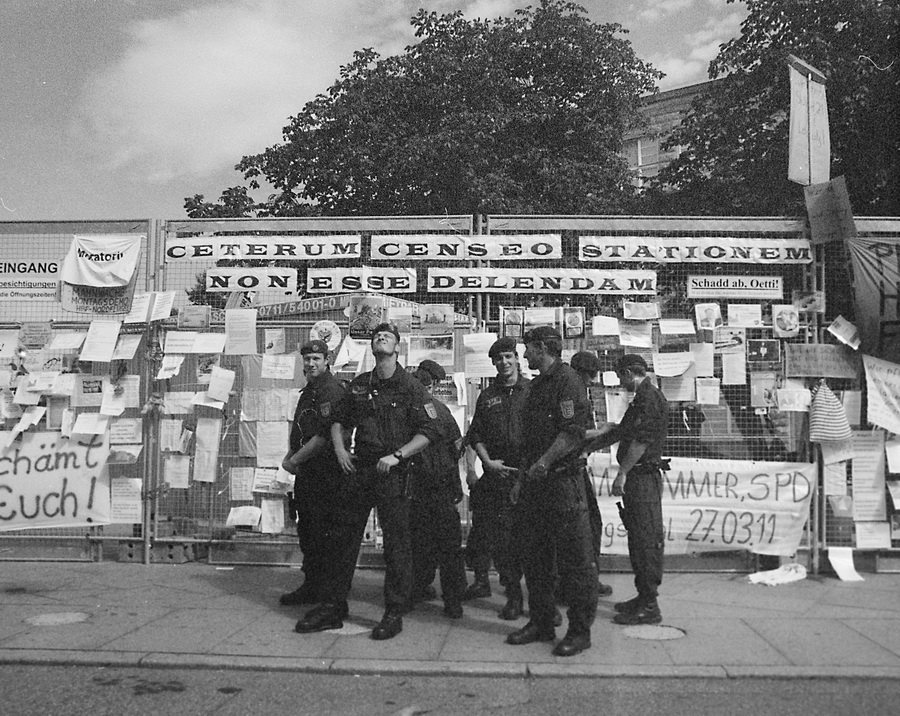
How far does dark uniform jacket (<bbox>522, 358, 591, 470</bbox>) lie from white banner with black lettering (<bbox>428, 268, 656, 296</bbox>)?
228 cm

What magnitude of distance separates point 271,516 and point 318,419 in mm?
2039

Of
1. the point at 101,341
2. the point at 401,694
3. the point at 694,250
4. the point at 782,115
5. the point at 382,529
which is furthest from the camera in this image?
the point at 782,115

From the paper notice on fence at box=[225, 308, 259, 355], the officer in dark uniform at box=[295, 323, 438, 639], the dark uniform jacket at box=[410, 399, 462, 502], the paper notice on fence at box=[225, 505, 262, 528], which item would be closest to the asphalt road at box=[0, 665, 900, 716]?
the officer in dark uniform at box=[295, 323, 438, 639]

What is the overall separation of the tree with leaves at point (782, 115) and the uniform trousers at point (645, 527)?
11273 millimetres

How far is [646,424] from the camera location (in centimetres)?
644

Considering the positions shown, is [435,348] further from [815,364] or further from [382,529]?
[815,364]

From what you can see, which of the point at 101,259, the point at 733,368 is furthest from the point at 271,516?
the point at 733,368

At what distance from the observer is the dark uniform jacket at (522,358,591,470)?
5781 mm

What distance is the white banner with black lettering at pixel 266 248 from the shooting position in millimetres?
8414

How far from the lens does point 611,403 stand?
806cm

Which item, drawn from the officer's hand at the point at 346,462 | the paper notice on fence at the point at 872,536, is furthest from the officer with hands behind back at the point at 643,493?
the paper notice on fence at the point at 872,536

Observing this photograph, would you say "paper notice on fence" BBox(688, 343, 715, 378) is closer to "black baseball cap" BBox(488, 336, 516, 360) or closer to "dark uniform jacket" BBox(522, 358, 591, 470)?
"black baseball cap" BBox(488, 336, 516, 360)

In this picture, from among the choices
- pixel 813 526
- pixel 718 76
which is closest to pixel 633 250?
pixel 813 526

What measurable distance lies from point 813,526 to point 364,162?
15.5 m
